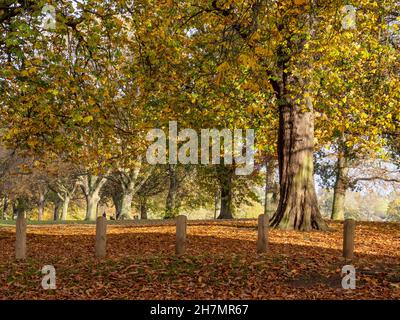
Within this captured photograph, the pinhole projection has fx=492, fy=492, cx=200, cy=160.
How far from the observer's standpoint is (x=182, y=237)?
495 inches

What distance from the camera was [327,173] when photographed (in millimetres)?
37344

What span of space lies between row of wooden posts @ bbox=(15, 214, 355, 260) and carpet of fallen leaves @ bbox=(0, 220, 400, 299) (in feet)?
0.88

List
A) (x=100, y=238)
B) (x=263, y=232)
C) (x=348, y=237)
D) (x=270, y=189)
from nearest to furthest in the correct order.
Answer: (x=348, y=237), (x=263, y=232), (x=100, y=238), (x=270, y=189)

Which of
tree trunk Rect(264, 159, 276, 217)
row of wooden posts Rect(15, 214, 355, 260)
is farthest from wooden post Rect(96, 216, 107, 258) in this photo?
tree trunk Rect(264, 159, 276, 217)

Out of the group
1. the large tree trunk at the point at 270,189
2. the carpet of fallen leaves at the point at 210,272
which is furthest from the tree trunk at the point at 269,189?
the carpet of fallen leaves at the point at 210,272

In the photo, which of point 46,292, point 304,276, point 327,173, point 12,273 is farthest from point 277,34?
point 327,173

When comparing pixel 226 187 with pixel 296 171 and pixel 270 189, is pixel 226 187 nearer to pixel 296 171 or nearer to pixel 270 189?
pixel 270 189

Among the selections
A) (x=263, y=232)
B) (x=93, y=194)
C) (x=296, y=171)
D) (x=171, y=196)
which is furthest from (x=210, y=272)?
(x=93, y=194)

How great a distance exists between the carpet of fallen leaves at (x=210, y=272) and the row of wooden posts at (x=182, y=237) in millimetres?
269

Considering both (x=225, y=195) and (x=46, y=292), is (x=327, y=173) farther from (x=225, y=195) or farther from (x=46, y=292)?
(x=46, y=292)

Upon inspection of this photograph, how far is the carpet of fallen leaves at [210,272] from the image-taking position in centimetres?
941

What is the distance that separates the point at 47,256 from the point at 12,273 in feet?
8.65

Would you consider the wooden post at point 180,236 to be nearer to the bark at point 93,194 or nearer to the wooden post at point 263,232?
the wooden post at point 263,232

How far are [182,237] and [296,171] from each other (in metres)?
7.38
